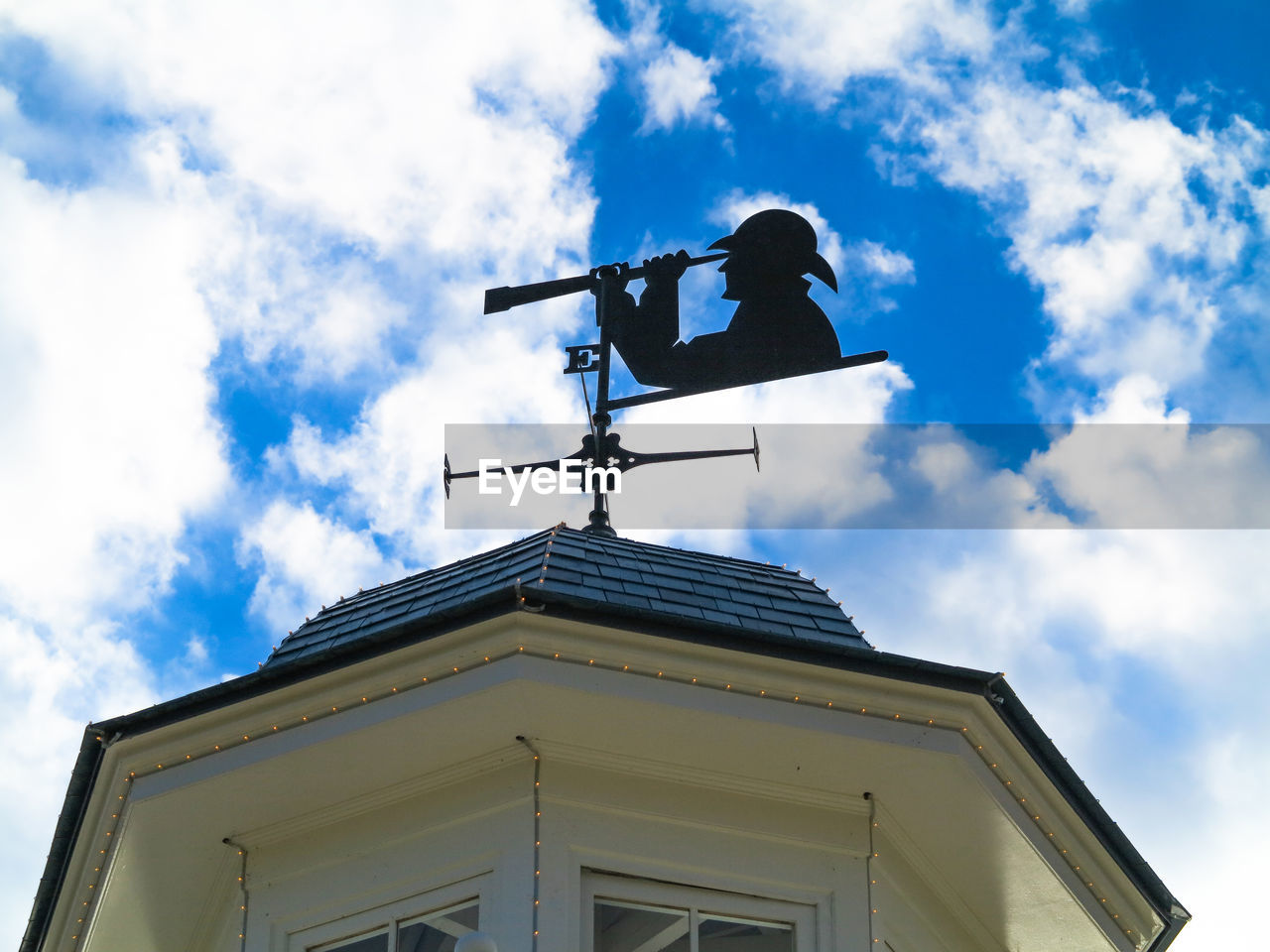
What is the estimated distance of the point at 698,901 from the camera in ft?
21.0

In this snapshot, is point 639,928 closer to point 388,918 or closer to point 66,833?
point 388,918

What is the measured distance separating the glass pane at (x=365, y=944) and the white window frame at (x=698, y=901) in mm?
905

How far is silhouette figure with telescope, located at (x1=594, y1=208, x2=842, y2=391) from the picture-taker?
26.9 feet

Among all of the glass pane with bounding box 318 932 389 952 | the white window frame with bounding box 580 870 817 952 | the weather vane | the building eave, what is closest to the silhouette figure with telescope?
the weather vane

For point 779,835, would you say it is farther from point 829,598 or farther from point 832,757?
point 829,598

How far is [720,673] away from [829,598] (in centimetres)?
137

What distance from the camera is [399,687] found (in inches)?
251

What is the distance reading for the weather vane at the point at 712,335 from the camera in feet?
27.0

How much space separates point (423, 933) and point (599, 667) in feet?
4.47

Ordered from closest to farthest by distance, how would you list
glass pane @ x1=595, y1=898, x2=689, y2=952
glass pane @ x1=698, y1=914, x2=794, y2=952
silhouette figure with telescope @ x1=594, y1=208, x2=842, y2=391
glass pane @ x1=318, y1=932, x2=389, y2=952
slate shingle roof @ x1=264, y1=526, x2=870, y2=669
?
1. glass pane @ x1=595, y1=898, x2=689, y2=952
2. glass pane @ x1=698, y1=914, x2=794, y2=952
3. glass pane @ x1=318, y1=932, x2=389, y2=952
4. slate shingle roof @ x1=264, y1=526, x2=870, y2=669
5. silhouette figure with telescope @ x1=594, y1=208, x2=842, y2=391

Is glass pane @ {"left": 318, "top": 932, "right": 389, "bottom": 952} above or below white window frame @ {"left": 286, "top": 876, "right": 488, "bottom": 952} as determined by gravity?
below

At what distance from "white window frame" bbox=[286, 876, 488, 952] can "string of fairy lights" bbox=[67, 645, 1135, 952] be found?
1.16 ft

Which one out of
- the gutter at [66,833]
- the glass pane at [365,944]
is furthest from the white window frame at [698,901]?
the gutter at [66,833]

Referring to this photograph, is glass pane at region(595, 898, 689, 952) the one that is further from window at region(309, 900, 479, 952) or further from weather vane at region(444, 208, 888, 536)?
weather vane at region(444, 208, 888, 536)
